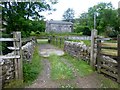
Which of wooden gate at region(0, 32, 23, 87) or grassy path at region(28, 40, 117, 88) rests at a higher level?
wooden gate at region(0, 32, 23, 87)

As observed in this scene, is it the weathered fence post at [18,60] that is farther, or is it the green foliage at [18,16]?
the green foliage at [18,16]

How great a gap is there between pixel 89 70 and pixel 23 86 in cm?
269

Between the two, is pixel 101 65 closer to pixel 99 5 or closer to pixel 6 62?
pixel 6 62

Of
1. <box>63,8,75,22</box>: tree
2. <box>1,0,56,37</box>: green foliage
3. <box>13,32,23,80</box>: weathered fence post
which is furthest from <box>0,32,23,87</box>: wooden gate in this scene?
<box>63,8,75,22</box>: tree

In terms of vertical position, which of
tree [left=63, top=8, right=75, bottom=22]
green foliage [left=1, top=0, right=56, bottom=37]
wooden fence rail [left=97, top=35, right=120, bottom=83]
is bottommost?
wooden fence rail [left=97, top=35, right=120, bottom=83]

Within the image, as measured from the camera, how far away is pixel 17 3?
15164 mm

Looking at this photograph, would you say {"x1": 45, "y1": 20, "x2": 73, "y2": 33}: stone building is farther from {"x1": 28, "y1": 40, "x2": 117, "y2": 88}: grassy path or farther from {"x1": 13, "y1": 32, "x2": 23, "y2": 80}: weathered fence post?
{"x1": 13, "y1": 32, "x2": 23, "y2": 80}: weathered fence post

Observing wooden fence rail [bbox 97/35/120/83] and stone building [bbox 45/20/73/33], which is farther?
stone building [bbox 45/20/73/33]

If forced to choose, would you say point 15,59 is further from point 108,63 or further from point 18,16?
point 18,16

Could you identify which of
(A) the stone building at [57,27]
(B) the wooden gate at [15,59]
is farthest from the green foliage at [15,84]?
(A) the stone building at [57,27]

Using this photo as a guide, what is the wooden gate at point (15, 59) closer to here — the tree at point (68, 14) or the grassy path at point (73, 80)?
the grassy path at point (73, 80)

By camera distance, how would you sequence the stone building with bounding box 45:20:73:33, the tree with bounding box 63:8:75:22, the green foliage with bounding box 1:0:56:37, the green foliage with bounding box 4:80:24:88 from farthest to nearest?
the tree with bounding box 63:8:75:22 → the stone building with bounding box 45:20:73:33 → the green foliage with bounding box 1:0:56:37 → the green foliage with bounding box 4:80:24:88

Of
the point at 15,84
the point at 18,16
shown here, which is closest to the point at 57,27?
the point at 18,16

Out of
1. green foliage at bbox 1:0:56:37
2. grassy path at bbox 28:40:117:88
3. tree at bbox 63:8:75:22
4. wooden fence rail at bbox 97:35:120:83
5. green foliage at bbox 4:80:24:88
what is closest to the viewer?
green foliage at bbox 4:80:24:88
